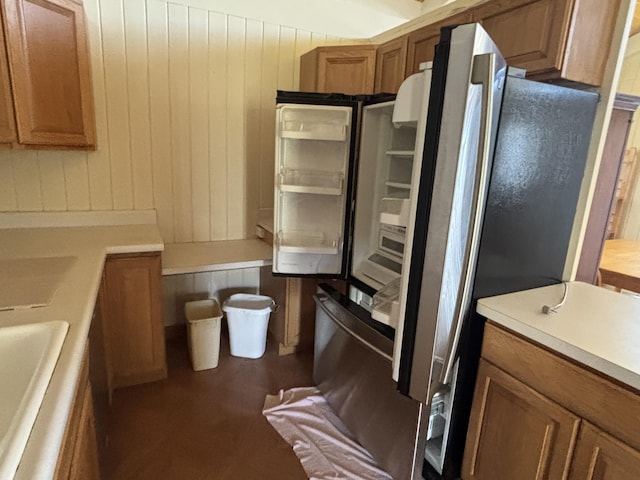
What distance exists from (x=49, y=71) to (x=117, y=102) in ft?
1.69

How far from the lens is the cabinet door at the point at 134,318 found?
2.08m

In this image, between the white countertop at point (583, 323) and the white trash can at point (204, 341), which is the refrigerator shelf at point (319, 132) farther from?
the white trash can at point (204, 341)

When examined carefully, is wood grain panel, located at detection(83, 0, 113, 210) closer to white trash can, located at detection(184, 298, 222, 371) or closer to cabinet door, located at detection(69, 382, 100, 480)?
white trash can, located at detection(184, 298, 222, 371)

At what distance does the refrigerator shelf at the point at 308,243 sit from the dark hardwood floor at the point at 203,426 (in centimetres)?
87

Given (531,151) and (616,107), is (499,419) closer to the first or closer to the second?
(531,151)

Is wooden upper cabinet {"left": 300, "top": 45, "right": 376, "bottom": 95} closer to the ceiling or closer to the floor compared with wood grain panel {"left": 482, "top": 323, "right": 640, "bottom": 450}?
closer to the ceiling

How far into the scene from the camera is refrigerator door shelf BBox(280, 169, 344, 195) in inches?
82.0

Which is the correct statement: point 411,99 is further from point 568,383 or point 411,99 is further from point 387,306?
point 568,383

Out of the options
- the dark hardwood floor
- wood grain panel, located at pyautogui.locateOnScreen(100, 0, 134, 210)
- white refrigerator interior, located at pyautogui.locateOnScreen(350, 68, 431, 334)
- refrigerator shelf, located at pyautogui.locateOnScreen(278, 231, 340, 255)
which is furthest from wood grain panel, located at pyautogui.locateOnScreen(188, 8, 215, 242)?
white refrigerator interior, located at pyautogui.locateOnScreen(350, 68, 431, 334)

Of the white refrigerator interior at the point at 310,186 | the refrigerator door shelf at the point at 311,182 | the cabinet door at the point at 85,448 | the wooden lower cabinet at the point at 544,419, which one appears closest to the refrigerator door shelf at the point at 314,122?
the white refrigerator interior at the point at 310,186

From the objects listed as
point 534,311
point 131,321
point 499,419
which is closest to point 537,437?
point 499,419

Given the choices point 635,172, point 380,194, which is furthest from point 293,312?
point 635,172

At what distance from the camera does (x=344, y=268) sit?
212 centimetres

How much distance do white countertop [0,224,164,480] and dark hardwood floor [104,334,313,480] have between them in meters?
0.85
